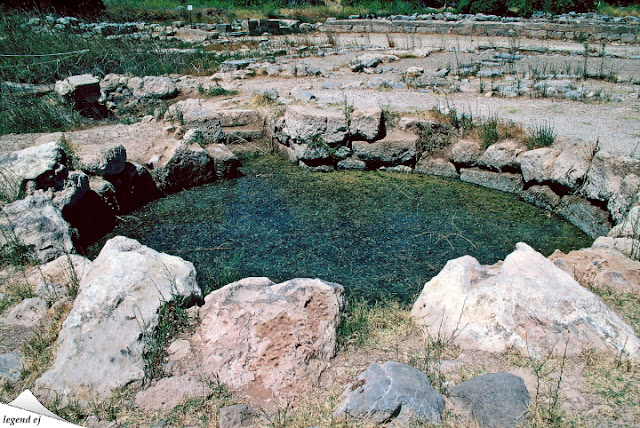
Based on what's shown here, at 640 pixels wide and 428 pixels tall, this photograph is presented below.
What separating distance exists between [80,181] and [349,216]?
3.31m

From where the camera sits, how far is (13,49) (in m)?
11.8

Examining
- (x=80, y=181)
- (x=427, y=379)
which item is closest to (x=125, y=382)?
(x=427, y=379)

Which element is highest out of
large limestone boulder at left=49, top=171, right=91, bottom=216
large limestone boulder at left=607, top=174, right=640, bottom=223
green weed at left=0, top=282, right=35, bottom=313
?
large limestone boulder at left=49, top=171, right=91, bottom=216

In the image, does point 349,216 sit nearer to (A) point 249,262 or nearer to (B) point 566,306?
(A) point 249,262

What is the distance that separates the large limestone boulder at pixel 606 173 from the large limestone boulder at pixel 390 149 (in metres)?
2.53

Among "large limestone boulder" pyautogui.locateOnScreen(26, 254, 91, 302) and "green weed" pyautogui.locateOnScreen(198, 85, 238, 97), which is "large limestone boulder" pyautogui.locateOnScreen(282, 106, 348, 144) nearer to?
"green weed" pyautogui.locateOnScreen(198, 85, 238, 97)

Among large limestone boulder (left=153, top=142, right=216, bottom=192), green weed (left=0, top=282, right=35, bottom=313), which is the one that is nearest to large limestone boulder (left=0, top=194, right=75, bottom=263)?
green weed (left=0, top=282, right=35, bottom=313)

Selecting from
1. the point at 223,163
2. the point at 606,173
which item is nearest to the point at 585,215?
the point at 606,173

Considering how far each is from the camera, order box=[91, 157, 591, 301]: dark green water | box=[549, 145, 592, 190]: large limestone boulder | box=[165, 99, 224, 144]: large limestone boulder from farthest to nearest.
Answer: box=[165, 99, 224, 144]: large limestone boulder → box=[549, 145, 592, 190]: large limestone boulder → box=[91, 157, 591, 301]: dark green water

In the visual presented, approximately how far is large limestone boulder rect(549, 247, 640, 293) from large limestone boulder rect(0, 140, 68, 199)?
547cm

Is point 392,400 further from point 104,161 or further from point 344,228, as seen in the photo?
point 104,161

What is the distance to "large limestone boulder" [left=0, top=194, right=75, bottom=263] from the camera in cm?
480

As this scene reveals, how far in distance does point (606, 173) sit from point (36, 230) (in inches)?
248

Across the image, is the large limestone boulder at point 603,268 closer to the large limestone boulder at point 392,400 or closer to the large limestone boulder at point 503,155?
the large limestone boulder at point 392,400
